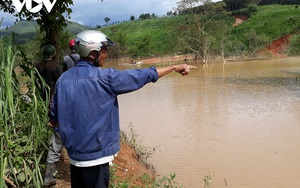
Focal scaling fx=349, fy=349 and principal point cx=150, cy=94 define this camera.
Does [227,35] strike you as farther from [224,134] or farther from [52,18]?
[52,18]

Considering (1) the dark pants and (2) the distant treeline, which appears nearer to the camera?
(1) the dark pants

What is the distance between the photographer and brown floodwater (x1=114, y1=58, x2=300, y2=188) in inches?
221

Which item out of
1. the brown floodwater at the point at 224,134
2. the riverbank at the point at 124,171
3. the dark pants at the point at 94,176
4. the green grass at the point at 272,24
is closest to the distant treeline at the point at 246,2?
the green grass at the point at 272,24

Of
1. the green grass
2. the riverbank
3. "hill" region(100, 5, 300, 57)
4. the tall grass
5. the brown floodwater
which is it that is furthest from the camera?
the green grass

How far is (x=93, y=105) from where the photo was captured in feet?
7.07

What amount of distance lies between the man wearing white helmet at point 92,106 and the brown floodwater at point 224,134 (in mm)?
3014

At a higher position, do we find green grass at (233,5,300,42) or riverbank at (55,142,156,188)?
green grass at (233,5,300,42)

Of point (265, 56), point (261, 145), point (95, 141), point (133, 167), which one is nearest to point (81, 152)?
point (95, 141)

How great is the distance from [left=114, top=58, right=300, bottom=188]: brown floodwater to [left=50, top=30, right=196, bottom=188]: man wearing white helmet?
301cm

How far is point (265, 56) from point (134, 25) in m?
42.3

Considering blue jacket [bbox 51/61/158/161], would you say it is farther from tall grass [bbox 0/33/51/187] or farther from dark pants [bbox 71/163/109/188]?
tall grass [bbox 0/33/51/187]

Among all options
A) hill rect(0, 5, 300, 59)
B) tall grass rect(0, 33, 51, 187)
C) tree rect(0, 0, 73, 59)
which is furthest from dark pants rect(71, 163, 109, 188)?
hill rect(0, 5, 300, 59)

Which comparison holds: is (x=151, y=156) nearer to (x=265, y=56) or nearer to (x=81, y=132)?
(x=81, y=132)

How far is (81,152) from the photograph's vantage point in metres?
2.17
